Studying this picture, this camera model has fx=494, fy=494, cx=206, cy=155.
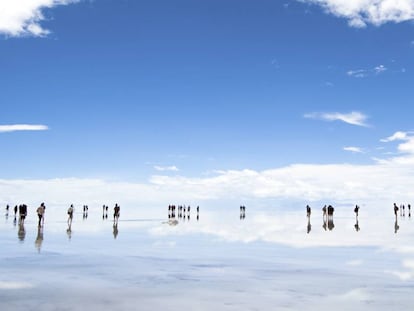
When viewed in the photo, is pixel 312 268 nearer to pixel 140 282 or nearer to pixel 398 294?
pixel 398 294

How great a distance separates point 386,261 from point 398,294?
27.7 ft

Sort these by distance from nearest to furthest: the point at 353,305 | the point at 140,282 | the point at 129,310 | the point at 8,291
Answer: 1. the point at 129,310
2. the point at 353,305
3. the point at 8,291
4. the point at 140,282

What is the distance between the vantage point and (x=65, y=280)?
52.8ft

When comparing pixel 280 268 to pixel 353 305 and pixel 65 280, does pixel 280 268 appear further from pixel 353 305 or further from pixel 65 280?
pixel 65 280

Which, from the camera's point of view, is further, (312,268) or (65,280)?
(312,268)

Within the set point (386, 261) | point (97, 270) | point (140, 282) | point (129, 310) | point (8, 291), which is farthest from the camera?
point (386, 261)

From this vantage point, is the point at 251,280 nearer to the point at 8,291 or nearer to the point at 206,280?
the point at 206,280

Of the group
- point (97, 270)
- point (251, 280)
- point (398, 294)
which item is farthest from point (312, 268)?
point (97, 270)

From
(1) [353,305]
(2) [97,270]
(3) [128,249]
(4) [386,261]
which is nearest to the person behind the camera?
(1) [353,305]

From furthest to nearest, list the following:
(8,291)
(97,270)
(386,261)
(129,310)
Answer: (386,261), (97,270), (8,291), (129,310)

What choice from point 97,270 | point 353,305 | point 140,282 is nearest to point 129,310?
point 140,282

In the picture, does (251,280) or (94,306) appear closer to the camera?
(94,306)

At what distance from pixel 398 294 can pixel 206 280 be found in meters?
5.98

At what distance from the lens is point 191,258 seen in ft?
75.3
